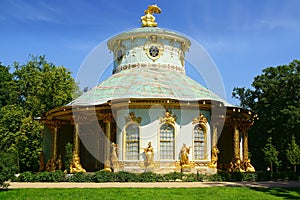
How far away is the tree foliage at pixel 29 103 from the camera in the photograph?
31.2 meters

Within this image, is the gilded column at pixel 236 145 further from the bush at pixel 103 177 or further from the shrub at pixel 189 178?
the bush at pixel 103 177

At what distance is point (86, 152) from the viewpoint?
27.8 metres

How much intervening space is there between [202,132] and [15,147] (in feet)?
52.9

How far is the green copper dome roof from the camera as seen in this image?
22078mm

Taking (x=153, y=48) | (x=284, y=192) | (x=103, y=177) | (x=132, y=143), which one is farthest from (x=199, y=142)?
(x=153, y=48)

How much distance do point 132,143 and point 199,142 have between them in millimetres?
3838

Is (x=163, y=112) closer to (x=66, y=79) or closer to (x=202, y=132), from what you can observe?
(x=202, y=132)

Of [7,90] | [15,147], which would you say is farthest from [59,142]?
[7,90]

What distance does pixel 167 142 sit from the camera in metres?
21.4

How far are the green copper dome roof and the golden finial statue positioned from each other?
4918mm

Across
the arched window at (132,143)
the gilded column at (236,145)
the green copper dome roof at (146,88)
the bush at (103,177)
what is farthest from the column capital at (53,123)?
the gilded column at (236,145)

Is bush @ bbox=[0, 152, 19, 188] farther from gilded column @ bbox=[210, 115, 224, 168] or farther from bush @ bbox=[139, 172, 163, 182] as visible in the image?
gilded column @ bbox=[210, 115, 224, 168]

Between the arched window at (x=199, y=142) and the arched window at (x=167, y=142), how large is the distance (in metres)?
1.46

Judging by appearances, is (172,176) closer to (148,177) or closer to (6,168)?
(148,177)
